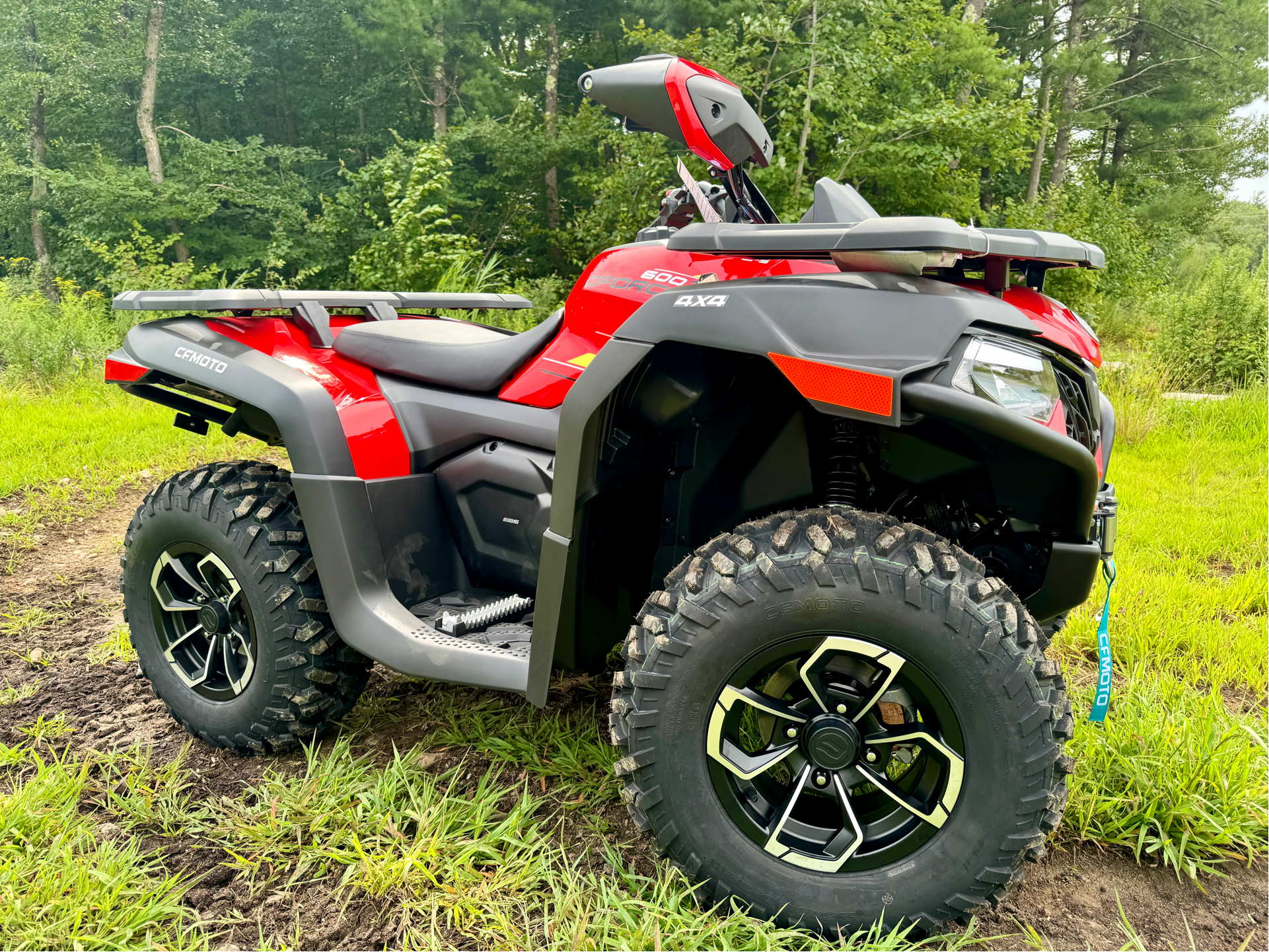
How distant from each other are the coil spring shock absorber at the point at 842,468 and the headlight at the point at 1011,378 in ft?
1.10

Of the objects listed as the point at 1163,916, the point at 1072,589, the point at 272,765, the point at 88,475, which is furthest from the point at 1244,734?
the point at 88,475

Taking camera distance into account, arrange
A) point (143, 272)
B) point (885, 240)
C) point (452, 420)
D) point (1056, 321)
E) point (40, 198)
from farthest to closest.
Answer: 1. point (40, 198)
2. point (143, 272)
3. point (452, 420)
4. point (1056, 321)
5. point (885, 240)

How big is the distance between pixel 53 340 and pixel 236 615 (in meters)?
7.63

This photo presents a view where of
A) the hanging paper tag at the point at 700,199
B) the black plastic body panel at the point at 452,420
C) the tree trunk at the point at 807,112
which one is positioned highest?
the tree trunk at the point at 807,112

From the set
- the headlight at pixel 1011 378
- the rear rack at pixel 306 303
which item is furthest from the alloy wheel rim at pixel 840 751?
the rear rack at pixel 306 303

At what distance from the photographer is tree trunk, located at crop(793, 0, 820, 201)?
955 centimetres

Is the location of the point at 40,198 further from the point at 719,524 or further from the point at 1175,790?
the point at 1175,790

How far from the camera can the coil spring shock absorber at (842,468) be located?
5.57ft

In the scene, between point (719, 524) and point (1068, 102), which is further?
point (1068, 102)

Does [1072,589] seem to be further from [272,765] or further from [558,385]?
[272,765]

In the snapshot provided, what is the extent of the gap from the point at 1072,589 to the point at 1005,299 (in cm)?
58

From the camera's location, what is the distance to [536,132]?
16016 mm

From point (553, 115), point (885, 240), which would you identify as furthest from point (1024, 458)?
point (553, 115)

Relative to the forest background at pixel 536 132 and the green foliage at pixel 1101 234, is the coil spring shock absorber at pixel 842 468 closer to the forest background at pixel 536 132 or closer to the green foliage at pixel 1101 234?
the forest background at pixel 536 132
